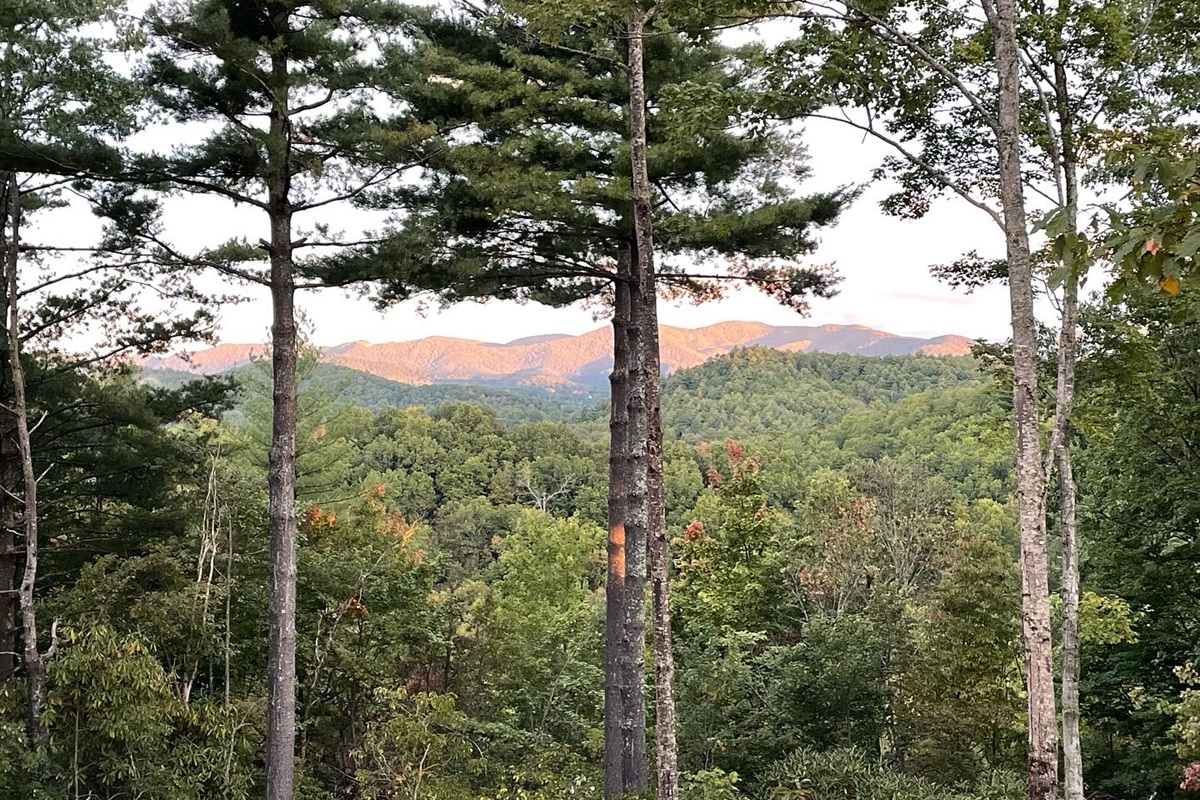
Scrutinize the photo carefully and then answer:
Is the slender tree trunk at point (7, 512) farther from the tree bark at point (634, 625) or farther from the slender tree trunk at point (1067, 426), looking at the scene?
the slender tree trunk at point (1067, 426)

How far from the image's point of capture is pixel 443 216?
803 cm

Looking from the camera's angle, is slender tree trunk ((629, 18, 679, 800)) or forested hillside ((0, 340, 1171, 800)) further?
forested hillside ((0, 340, 1171, 800))

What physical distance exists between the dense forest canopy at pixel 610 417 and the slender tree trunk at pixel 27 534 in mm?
40

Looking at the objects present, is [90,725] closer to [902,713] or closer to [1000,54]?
[1000,54]

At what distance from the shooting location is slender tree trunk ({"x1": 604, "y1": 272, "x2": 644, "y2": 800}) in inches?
336

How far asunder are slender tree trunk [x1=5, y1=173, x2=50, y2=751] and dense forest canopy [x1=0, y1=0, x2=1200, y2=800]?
0.13 feet

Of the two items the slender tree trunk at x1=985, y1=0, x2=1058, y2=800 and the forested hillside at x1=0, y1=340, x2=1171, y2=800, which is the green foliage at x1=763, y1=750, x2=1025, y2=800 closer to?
the forested hillside at x1=0, y1=340, x2=1171, y2=800

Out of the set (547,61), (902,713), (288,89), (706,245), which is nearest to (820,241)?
(706,245)

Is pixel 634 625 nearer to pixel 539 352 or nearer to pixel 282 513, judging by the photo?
pixel 282 513

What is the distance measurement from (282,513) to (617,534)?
3717mm

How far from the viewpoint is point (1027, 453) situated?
4180mm

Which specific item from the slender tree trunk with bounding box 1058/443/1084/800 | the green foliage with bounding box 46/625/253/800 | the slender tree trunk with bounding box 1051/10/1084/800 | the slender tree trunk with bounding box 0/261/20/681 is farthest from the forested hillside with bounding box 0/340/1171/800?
the slender tree trunk with bounding box 1058/443/1084/800

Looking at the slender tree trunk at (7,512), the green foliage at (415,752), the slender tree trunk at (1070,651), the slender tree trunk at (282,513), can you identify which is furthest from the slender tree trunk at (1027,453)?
the slender tree trunk at (7,512)

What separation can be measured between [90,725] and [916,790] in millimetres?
7451
